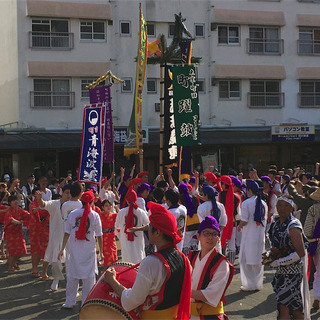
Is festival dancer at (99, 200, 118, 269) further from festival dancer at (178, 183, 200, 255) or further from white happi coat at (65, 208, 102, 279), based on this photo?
white happi coat at (65, 208, 102, 279)

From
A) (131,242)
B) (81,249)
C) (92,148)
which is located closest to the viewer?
(81,249)

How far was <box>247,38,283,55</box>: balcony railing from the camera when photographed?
1148 inches

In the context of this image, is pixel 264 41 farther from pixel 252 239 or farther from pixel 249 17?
pixel 252 239

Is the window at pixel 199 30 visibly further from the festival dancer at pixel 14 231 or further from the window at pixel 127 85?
the festival dancer at pixel 14 231

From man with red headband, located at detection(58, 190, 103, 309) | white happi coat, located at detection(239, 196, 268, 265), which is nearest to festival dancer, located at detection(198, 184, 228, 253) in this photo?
white happi coat, located at detection(239, 196, 268, 265)

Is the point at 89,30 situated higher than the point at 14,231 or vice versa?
the point at 89,30

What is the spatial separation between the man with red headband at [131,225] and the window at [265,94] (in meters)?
20.8

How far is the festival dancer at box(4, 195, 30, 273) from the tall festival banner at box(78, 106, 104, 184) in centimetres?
146

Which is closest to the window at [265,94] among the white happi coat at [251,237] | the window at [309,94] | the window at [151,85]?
the window at [309,94]

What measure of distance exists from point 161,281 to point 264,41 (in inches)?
1054

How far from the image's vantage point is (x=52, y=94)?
26.5m

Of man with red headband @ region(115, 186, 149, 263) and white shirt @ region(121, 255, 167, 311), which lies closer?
white shirt @ region(121, 255, 167, 311)

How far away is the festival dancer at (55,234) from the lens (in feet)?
31.8

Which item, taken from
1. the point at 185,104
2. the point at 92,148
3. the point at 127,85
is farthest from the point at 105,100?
the point at 127,85
